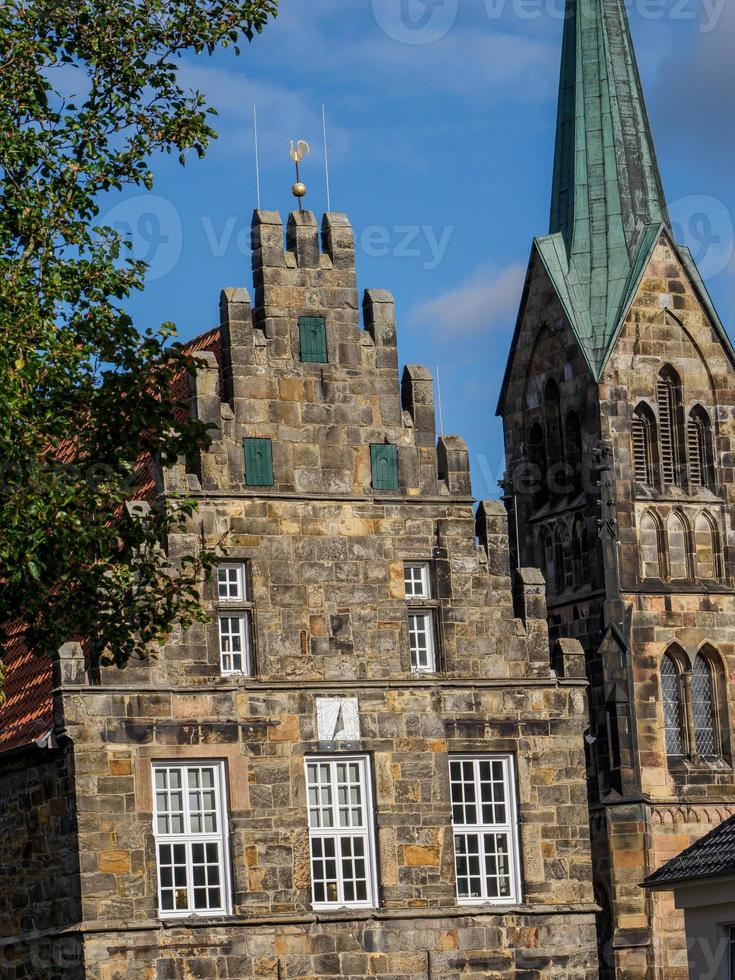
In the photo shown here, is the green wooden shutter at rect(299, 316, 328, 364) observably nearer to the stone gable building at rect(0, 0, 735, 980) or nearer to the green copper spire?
the stone gable building at rect(0, 0, 735, 980)

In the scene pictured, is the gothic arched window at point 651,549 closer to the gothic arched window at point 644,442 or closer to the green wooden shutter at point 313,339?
the gothic arched window at point 644,442

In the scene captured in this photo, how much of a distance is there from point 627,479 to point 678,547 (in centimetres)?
195

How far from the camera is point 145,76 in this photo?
36.1m

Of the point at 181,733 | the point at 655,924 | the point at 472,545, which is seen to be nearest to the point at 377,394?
the point at 472,545

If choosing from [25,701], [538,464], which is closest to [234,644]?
[25,701]

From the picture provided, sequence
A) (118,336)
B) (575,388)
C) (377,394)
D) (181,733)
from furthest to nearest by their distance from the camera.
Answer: (575,388), (377,394), (181,733), (118,336)

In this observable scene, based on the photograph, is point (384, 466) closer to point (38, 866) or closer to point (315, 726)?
point (315, 726)

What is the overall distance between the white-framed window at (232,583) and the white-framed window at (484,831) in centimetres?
458

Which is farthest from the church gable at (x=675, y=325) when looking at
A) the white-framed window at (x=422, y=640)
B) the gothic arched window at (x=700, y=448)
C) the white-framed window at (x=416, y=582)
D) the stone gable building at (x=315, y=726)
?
the white-framed window at (x=422, y=640)

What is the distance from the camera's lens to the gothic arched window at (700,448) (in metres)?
63.6

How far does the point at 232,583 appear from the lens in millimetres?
45000

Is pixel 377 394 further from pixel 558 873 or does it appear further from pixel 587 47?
pixel 587 47

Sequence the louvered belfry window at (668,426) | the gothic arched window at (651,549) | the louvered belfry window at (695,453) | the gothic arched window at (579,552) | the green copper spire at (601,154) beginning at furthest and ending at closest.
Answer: the green copper spire at (601,154), the louvered belfry window at (695,453), the louvered belfry window at (668,426), the gothic arched window at (579,552), the gothic arched window at (651,549)

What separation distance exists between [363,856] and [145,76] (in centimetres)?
1465
